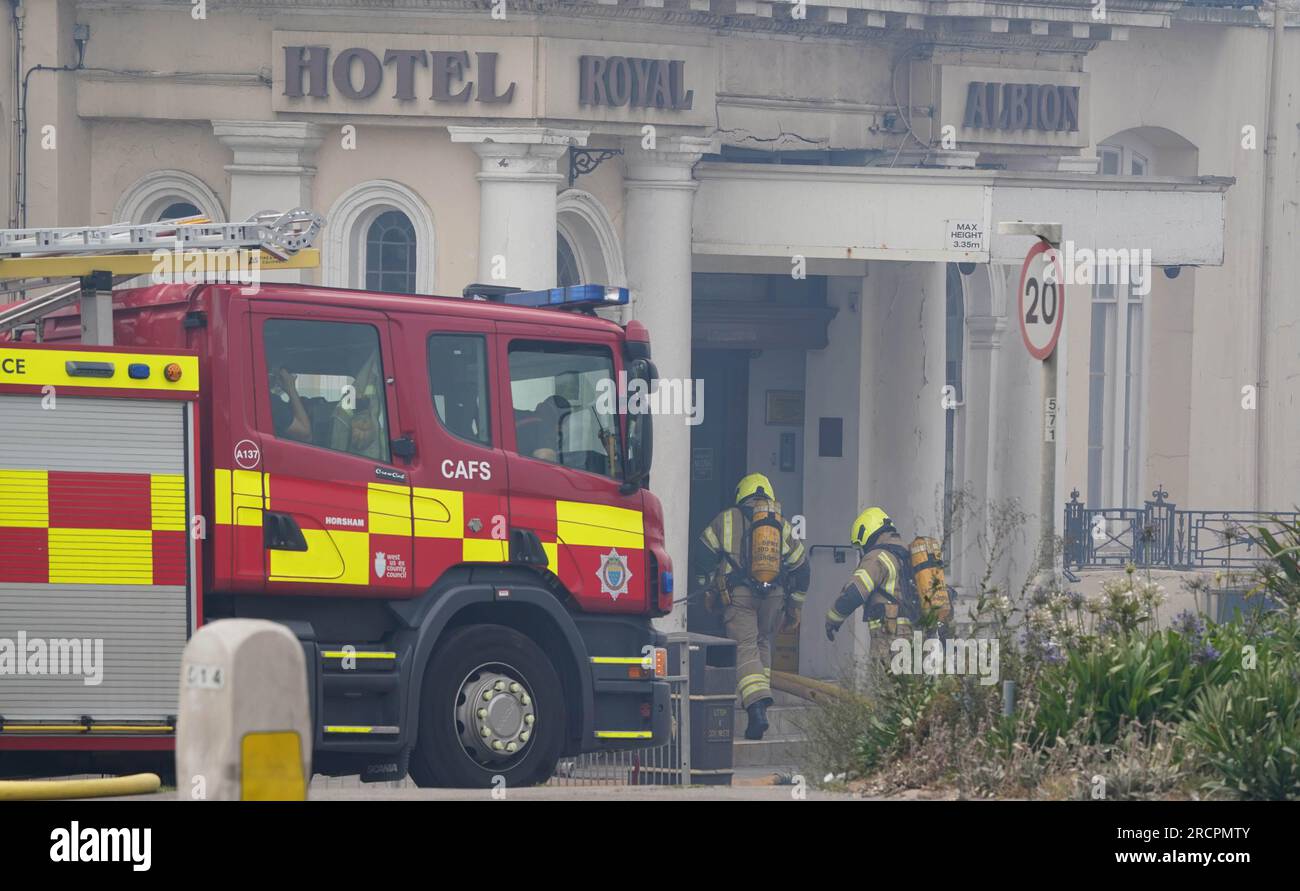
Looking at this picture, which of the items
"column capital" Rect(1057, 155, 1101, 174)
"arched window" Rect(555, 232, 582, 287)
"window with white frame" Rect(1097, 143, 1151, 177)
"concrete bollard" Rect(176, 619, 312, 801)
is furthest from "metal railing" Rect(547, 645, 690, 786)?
"window with white frame" Rect(1097, 143, 1151, 177)

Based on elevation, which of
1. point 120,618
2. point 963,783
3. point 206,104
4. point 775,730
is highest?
point 206,104

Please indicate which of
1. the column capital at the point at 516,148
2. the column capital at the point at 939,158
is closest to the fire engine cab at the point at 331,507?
the column capital at the point at 516,148

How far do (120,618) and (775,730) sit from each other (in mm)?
8783

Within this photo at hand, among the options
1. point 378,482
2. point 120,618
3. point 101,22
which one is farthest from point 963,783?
point 101,22

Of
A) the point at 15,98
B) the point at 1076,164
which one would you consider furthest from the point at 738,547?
the point at 15,98

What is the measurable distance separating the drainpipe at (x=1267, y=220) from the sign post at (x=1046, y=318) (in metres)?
13.3

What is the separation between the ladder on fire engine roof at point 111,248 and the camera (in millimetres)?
10602

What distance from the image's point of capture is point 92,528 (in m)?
9.82

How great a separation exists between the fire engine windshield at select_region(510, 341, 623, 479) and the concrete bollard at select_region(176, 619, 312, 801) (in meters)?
4.67

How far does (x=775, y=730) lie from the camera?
17.8m

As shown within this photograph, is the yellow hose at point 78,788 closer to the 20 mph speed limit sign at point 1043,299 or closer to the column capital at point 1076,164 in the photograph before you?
the 20 mph speed limit sign at point 1043,299

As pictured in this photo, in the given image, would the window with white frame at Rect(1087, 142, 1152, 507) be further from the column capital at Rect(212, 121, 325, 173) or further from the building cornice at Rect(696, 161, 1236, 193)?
the column capital at Rect(212, 121, 325, 173)

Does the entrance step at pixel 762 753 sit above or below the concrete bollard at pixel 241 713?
below

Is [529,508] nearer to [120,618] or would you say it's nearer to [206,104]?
[120,618]
